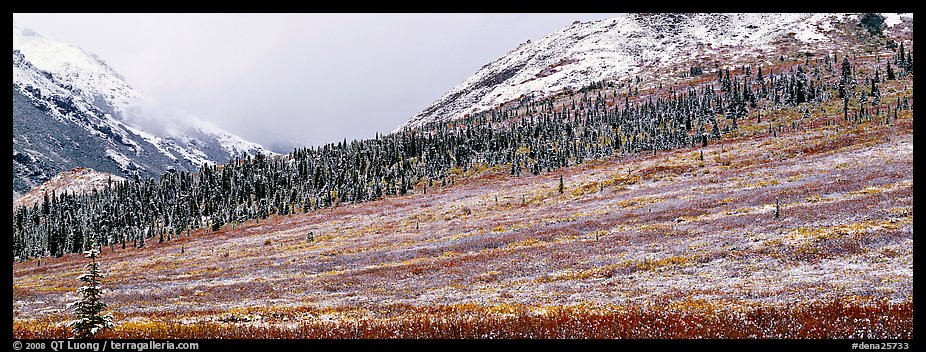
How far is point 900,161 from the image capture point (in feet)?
201

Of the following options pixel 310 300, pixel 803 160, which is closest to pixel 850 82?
pixel 803 160

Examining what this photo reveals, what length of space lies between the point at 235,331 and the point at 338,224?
77.1m

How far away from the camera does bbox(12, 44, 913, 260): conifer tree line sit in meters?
128

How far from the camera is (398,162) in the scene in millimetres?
153125

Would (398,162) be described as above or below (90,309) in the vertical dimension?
above

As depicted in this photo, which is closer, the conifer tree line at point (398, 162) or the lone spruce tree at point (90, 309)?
the lone spruce tree at point (90, 309)

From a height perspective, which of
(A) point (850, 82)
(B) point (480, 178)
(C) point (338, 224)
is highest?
(A) point (850, 82)

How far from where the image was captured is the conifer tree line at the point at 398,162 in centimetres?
12825

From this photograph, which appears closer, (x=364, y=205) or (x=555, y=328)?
(x=555, y=328)

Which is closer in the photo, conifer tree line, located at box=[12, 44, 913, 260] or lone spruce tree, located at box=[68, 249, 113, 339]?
lone spruce tree, located at box=[68, 249, 113, 339]

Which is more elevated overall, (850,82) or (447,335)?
(850,82)

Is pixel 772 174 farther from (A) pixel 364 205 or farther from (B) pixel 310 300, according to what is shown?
(A) pixel 364 205

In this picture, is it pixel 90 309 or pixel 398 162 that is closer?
pixel 90 309
